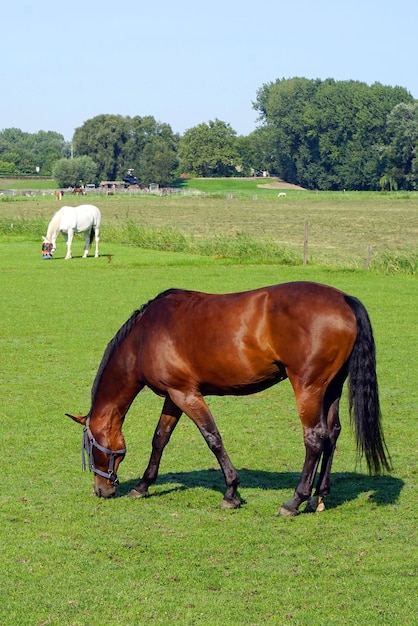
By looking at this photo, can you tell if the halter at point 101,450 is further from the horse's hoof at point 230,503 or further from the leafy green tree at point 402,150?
the leafy green tree at point 402,150

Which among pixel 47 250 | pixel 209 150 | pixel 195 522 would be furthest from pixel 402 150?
pixel 195 522

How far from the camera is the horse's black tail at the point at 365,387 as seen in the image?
6469 mm

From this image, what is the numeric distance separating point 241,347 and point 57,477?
Result: 2080 millimetres

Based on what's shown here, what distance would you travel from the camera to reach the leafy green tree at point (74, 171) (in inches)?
5310

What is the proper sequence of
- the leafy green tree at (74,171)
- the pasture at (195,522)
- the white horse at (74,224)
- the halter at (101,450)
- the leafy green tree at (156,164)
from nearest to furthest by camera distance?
the pasture at (195,522) → the halter at (101,450) → the white horse at (74,224) → the leafy green tree at (74,171) → the leafy green tree at (156,164)

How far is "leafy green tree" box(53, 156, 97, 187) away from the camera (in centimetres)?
13488

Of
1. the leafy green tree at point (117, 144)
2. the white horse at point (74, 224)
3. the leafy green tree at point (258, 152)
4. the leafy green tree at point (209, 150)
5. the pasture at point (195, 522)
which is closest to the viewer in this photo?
the pasture at point (195, 522)

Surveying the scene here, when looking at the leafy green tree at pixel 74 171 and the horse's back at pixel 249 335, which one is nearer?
the horse's back at pixel 249 335

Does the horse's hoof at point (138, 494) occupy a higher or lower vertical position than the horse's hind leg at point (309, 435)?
lower

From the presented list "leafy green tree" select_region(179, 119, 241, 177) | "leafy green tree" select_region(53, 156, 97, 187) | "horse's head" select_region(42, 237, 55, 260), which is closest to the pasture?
"horse's head" select_region(42, 237, 55, 260)

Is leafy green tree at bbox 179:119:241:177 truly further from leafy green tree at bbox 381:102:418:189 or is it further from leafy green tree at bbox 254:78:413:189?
leafy green tree at bbox 381:102:418:189

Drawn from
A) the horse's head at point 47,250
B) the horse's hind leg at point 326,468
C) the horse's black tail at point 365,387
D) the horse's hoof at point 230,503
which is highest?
the horse's black tail at point 365,387

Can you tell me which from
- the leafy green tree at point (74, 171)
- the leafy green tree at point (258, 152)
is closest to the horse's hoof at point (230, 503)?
the leafy green tree at point (74, 171)

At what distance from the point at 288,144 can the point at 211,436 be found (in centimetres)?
14587
